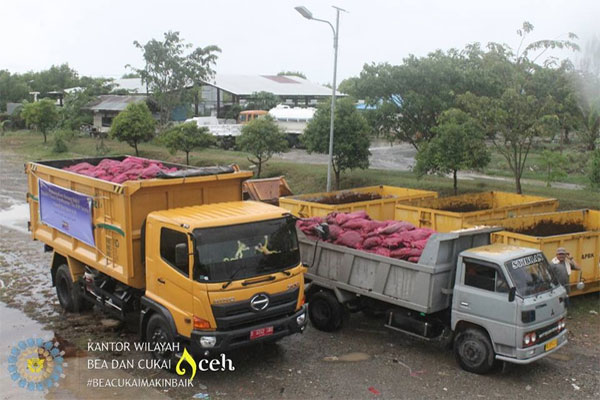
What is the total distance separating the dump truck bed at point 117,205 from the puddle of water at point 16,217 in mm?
8320

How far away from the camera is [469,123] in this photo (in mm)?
19516

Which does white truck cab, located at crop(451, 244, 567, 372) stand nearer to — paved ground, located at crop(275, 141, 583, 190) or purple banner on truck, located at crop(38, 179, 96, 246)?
purple banner on truck, located at crop(38, 179, 96, 246)

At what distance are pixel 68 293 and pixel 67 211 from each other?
1.53 meters

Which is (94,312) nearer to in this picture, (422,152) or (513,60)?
(422,152)

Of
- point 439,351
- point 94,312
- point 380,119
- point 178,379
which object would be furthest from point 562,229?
point 380,119

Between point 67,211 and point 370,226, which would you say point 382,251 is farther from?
point 67,211

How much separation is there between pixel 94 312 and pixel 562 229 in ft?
31.2

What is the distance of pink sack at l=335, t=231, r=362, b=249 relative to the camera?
10.1 meters

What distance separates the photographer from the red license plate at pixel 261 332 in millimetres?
8008

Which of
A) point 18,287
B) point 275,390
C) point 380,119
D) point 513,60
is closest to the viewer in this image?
point 275,390

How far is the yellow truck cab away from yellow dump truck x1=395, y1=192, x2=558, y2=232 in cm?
568

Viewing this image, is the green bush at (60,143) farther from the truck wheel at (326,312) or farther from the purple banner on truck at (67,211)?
the truck wheel at (326,312)

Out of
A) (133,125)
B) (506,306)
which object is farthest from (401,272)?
(133,125)

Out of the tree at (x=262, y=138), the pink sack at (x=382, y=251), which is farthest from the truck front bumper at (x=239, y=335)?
the tree at (x=262, y=138)
